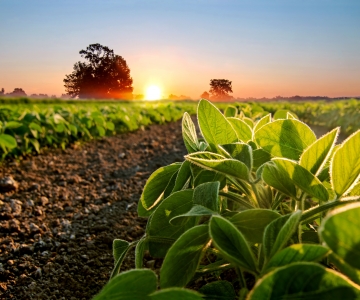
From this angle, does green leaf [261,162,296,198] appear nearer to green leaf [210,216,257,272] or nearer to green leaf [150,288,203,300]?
green leaf [210,216,257,272]

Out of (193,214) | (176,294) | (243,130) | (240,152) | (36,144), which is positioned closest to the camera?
(176,294)

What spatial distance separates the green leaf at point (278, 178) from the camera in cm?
74

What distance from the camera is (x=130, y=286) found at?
0.58 meters

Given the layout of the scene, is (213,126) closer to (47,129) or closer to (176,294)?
(176,294)

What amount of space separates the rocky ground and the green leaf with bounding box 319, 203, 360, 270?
1.47m

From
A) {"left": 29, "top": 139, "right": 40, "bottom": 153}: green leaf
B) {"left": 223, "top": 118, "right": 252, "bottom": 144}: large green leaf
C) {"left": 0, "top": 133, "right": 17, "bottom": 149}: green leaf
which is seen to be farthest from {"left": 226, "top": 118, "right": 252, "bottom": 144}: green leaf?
{"left": 29, "top": 139, "right": 40, "bottom": 153}: green leaf

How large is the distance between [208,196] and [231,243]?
0.17 metres

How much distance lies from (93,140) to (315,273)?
5.78 m

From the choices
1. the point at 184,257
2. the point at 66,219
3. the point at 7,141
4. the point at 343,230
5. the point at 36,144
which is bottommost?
the point at 66,219

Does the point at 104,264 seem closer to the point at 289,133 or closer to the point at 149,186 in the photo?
the point at 149,186

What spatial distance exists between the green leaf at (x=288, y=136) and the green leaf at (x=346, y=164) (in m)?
0.21

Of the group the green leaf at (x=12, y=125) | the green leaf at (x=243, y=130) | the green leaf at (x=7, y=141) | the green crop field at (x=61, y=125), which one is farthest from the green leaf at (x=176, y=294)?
the green leaf at (x=12, y=125)

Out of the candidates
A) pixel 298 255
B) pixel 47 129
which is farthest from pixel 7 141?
pixel 298 255

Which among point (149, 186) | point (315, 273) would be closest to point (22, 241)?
point (149, 186)
